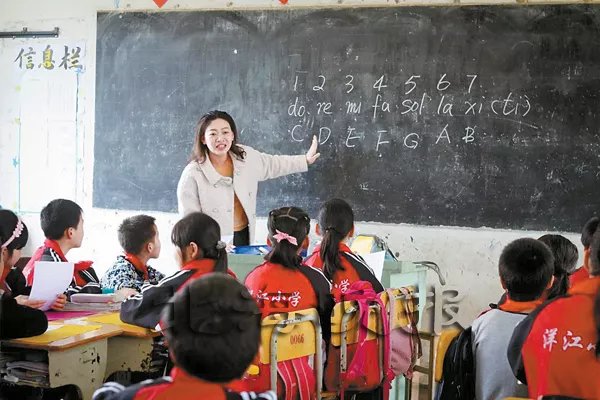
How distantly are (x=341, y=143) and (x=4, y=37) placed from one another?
2553 mm

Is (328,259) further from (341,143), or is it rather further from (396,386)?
(341,143)

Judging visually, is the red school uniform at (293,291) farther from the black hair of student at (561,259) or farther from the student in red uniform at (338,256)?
the black hair of student at (561,259)

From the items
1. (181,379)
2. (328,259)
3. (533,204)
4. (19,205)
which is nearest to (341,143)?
(533,204)

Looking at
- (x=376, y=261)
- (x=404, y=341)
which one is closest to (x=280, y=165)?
(x=376, y=261)

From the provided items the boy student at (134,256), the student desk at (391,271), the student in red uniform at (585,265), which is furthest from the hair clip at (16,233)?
the student in red uniform at (585,265)

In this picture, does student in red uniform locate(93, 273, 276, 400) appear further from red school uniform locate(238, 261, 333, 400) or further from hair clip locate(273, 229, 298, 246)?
hair clip locate(273, 229, 298, 246)

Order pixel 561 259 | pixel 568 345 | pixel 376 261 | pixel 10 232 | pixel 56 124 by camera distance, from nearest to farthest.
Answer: pixel 568 345
pixel 10 232
pixel 561 259
pixel 376 261
pixel 56 124

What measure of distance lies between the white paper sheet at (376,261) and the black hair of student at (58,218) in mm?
1242

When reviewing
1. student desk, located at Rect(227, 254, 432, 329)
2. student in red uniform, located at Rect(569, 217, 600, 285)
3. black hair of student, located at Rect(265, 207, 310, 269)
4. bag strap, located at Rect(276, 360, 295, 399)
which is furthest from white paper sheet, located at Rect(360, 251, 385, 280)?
bag strap, located at Rect(276, 360, 295, 399)

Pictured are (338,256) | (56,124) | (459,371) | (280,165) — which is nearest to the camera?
(459,371)

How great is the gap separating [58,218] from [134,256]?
0.35 m

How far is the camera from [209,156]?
14.3 feet

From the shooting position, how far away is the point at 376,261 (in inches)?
139

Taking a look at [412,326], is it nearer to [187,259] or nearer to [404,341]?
[404,341]
